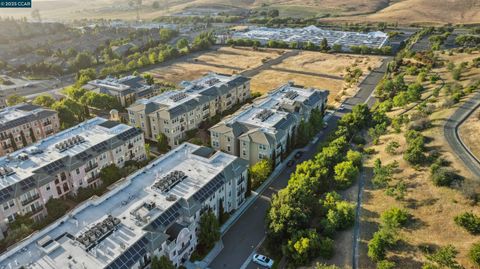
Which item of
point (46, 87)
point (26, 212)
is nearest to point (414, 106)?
point (26, 212)

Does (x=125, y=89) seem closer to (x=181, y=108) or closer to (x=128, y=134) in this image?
(x=181, y=108)

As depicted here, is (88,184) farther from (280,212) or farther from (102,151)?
(280,212)

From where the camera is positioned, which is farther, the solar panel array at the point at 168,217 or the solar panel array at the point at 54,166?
the solar panel array at the point at 54,166

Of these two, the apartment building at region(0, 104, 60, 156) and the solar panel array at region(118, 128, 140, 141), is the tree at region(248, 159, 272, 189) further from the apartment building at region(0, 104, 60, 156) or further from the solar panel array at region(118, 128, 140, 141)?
the apartment building at region(0, 104, 60, 156)

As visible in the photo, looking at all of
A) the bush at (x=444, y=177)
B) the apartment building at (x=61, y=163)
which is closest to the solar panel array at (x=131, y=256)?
the apartment building at (x=61, y=163)

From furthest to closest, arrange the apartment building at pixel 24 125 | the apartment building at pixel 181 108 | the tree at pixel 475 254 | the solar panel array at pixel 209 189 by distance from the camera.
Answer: the apartment building at pixel 181 108, the apartment building at pixel 24 125, the solar panel array at pixel 209 189, the tree at pixel 475 254

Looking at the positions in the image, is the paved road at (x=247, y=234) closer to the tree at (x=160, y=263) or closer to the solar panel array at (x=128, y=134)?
the tree at (x=160, y=263)

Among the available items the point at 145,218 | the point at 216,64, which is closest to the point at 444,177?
the point at 145,218
